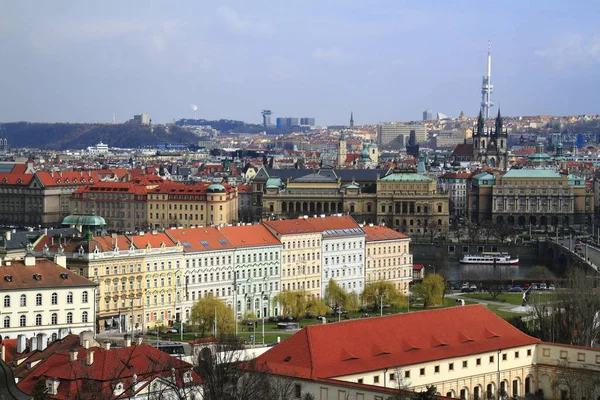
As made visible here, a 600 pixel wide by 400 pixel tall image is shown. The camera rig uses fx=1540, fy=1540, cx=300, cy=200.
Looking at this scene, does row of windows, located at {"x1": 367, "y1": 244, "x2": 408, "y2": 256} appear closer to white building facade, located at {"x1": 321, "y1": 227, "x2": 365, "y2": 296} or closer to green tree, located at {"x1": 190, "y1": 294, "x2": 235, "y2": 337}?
white building facade, located at {"x1": 321, "y1": 227, "x2": 365, "y2": 296}

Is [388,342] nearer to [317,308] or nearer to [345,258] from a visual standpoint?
[317,308]

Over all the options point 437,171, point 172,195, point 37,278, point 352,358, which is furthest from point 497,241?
point 352,358

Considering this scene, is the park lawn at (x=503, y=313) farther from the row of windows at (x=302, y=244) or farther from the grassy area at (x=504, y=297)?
the row of windows at (x=302, y=244)

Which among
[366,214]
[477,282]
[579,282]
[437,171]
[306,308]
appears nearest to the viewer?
[579,282]

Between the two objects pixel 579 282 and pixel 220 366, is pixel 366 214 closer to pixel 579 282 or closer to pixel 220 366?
pixel 579 282

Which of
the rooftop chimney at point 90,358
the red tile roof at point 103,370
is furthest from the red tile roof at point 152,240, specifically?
the rooftop chimney at point 90,358

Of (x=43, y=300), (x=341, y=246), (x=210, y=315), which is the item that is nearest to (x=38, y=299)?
(x=43, y=300)
